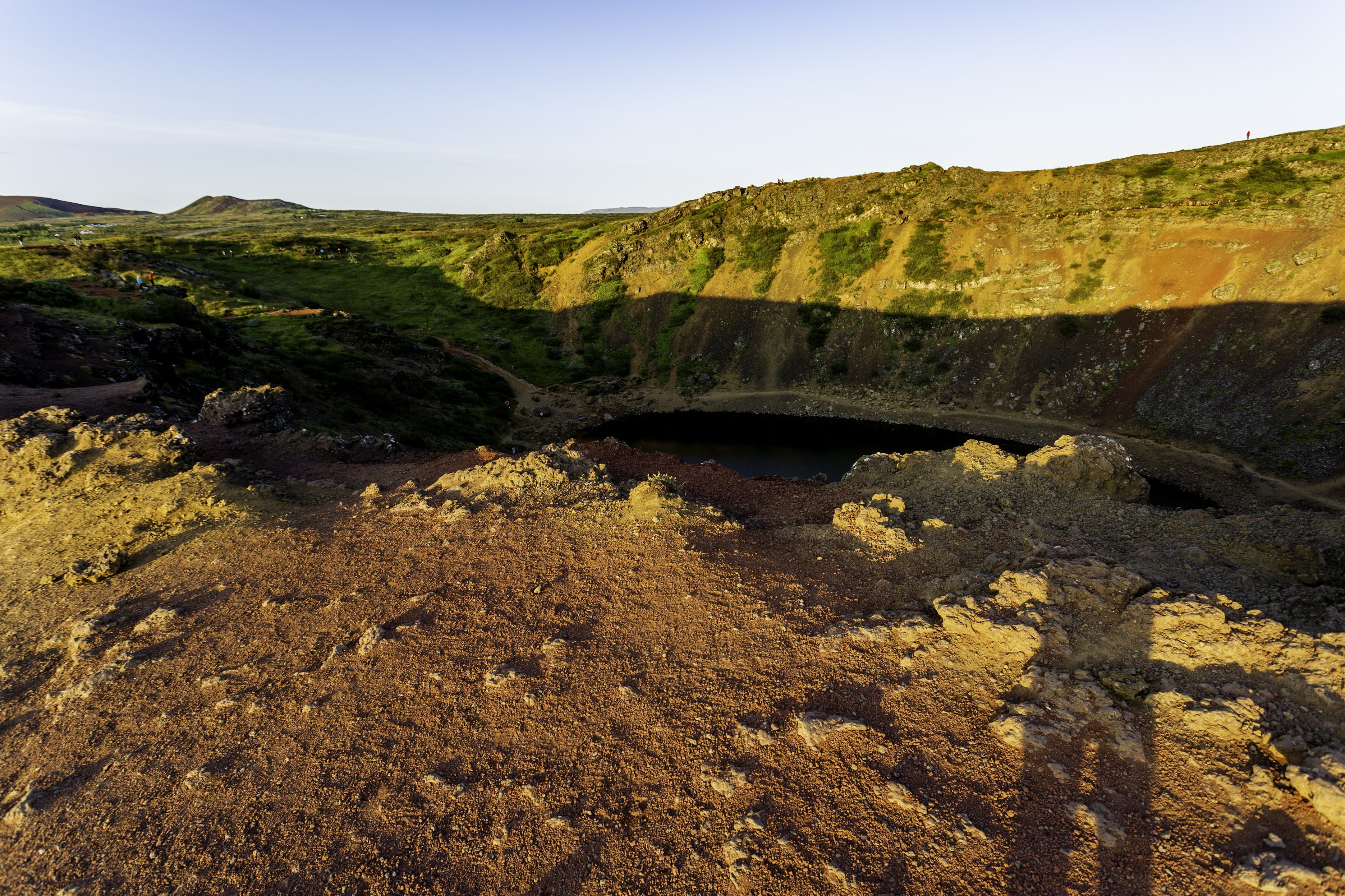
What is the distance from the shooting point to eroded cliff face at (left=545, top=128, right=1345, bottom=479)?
156ft

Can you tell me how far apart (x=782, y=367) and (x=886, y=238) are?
75.4ft

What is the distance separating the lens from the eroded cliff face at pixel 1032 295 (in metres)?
47.6

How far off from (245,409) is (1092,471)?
4236 cm

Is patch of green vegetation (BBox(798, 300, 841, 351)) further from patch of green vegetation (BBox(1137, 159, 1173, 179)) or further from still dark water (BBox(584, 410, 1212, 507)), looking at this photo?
patch of green vegetation (BBox(1137, 159, 1173, 179))

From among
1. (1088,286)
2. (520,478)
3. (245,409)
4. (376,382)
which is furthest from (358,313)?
(1088,286)

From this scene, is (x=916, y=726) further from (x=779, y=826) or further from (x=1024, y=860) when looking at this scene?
(x=779, y=826)

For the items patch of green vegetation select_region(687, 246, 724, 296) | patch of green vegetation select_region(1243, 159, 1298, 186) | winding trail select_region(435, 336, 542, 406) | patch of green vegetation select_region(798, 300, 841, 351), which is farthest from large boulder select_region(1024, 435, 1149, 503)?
patch of green vegetation select_region(687, 246, 724, 296)

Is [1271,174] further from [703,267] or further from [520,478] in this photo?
[520,478]

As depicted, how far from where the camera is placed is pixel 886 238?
7344cm

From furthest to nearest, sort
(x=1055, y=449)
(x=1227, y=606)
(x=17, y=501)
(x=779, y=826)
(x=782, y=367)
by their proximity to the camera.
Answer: (x=782, y=367) < (x=1055, y=449) < (x=17, y=501) < (x=1227, y=606) < (x=779, y=826)

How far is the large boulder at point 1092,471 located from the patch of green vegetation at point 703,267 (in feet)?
203

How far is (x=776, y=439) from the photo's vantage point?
5975 centimetres

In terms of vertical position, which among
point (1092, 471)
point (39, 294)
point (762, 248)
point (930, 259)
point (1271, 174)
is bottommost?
point (1092, 471)

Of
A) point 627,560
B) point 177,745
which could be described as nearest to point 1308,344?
point 627,560
